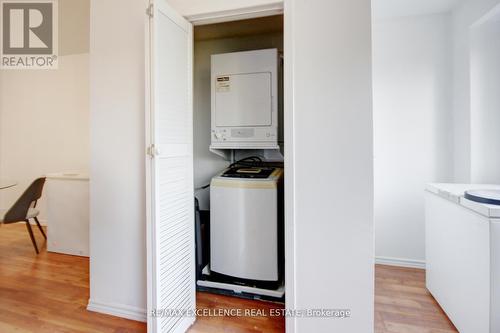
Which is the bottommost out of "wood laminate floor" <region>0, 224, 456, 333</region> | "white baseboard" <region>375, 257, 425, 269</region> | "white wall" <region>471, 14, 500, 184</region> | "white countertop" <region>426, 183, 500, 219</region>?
"wood laminate floor" <region>0, 224, 456, 333</region>

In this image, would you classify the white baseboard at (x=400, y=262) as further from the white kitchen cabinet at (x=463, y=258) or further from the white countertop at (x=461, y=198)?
the white countertop at (x=461, y=198)

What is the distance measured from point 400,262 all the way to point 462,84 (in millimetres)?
1759

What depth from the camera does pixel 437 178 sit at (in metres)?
2.59

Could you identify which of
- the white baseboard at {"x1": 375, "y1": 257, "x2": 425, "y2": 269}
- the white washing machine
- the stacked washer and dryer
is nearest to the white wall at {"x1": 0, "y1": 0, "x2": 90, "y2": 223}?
the stacked washer and dryer

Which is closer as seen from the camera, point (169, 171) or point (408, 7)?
point (169, 171)

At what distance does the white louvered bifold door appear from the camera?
1441 mm

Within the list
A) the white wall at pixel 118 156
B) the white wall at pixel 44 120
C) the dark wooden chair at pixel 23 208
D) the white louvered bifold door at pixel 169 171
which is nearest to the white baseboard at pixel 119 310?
the white wall at pixel 118 156

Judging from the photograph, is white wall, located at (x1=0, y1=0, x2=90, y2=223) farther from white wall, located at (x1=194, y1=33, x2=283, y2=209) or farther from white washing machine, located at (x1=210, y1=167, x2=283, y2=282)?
white washing machine, located at (x1=210, y1=167, x2=283, y2=282)

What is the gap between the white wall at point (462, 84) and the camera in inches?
88.0

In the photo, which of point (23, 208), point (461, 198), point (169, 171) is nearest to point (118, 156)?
point (169, 171)

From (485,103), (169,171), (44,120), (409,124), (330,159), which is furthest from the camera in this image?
(44,120)

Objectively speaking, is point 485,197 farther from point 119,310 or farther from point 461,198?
point 119,310

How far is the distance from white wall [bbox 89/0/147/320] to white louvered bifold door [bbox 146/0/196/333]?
0.98 feet

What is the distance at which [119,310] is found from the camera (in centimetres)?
189
